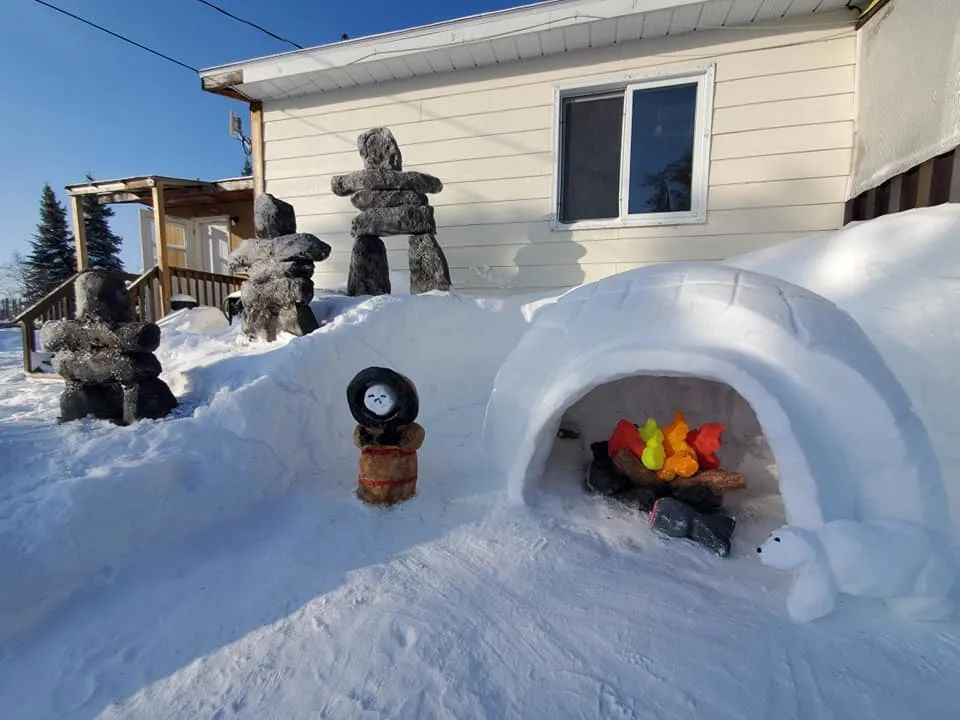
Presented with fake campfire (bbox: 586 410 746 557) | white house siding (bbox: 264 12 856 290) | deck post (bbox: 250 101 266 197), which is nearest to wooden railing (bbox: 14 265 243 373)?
deck post (bbox: 250 101 266 197)

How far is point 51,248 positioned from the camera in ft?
73.0

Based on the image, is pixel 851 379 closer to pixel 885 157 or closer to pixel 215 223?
pixel 885 157

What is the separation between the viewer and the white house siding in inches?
154

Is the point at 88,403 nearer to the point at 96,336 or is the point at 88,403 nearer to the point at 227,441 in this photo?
the point at 96,336

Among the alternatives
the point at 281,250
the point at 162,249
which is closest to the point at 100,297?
the point at 281,250

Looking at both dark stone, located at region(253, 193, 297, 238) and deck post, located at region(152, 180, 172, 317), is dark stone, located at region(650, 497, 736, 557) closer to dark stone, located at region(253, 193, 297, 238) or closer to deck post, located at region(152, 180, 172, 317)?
dark stone, located at region(253, 193, 297, 238)

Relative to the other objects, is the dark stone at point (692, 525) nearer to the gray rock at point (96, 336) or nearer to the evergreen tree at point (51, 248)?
the gray rock at point (96, 336)

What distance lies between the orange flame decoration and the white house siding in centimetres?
239

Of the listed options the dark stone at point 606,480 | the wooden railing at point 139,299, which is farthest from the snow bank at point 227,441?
the wooden railing at point 139,299

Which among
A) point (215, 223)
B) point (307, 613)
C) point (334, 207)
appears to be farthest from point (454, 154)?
point (215, 223)

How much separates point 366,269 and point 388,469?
2445mm

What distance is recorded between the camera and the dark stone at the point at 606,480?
2.48 metres

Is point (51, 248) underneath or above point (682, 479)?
above

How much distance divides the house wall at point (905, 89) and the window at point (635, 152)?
3.75ft
